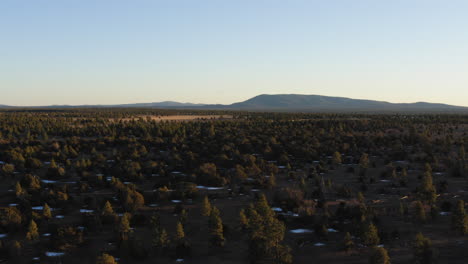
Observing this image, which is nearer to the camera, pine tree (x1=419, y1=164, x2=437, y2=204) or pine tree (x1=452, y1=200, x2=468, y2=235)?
pine tree (x1=452, y1=200, x2=468, y2=235)

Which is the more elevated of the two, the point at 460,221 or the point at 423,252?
the point at 460,221

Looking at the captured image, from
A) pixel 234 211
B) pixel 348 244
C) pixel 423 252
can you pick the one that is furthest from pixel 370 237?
pixel 234 211

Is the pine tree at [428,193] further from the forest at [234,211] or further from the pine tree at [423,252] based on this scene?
the pine tree at [423,252]

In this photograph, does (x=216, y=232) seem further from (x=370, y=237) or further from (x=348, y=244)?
(x=370, y=237)

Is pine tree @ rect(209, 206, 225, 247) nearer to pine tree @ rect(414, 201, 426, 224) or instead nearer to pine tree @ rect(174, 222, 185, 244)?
pine tree @ rect(174, 222, 185, 244)

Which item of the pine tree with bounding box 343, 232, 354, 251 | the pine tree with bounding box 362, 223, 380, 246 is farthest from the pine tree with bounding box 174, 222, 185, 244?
the pine tree with bounding box 362, 223, 380, 246

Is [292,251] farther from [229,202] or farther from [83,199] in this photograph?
[83,199]

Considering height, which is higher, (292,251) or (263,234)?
(263,234)

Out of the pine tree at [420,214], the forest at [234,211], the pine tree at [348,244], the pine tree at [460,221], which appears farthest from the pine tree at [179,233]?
the pine tree at [460,221]

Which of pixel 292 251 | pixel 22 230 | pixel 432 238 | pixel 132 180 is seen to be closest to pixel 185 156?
pixel 132 180
